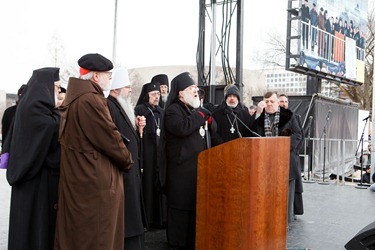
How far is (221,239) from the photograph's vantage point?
3.05 metres

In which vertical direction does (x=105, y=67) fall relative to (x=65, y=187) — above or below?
above

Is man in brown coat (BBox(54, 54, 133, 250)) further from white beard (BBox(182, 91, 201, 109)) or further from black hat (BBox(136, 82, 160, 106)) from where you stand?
black hat (BBox(136, 82, 160, 106))

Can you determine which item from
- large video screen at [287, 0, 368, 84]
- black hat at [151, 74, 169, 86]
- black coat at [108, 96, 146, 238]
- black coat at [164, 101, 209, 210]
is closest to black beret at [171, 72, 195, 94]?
black coat at [164, 101, 209, 210]

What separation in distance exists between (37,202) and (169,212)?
4.64ft

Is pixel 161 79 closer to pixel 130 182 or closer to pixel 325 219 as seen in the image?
pixel 130 182

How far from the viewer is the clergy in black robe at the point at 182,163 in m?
3.84

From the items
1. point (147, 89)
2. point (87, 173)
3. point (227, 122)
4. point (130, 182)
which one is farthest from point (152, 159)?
point (87, 173)

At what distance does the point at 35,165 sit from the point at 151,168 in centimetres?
226

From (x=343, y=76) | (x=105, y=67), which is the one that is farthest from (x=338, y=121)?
(x=105, y=67)

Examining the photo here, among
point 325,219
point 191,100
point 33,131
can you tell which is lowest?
point 325,219

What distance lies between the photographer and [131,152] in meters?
3.26

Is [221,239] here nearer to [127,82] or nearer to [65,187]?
[65,187]

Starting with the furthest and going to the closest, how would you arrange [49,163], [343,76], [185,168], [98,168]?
[343,76] → [185,168] → [49,163] → [98,168]

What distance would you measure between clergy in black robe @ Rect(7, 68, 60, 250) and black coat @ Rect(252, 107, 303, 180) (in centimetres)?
257
